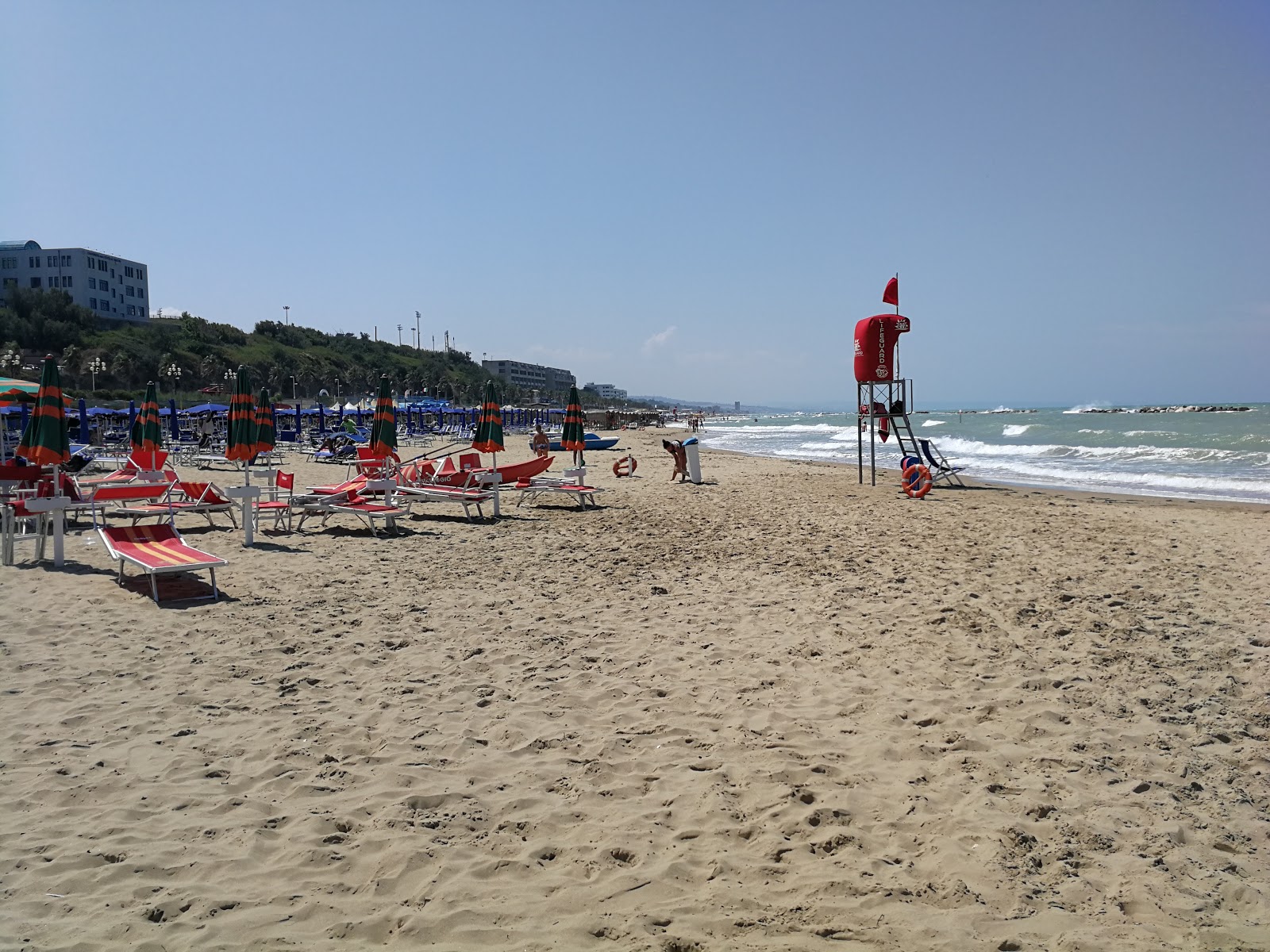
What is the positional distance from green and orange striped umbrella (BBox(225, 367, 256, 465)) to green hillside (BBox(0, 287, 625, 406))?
26528 millimetres

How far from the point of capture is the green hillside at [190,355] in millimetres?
55719

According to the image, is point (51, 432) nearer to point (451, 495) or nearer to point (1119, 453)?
point (451, 495)

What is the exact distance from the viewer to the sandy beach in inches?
103

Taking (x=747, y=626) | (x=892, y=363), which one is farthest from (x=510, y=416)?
(x=747, y=626)

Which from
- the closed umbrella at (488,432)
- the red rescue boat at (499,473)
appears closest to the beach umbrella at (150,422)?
the red rescue boat at (499,473)

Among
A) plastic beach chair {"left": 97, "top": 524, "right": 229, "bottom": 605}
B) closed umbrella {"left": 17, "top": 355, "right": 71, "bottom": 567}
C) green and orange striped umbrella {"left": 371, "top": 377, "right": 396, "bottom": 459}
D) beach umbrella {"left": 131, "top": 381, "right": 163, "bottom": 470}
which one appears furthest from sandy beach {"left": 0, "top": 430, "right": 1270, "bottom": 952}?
beach umbrella {"left": 131, "top": 381, "right": 163, "bottom": 470}

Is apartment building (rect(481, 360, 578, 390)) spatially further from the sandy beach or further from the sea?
the sandy beach

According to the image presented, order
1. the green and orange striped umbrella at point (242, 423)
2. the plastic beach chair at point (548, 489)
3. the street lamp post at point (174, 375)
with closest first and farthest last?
1. the green and orange striped umbrella at point (242, 423)
2. the plastic beach chair at point (548, 489)
3. the street lamp post at point (174, 375)

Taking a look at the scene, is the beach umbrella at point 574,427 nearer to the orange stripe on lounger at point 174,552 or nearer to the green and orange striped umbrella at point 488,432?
the green and orange striped umbrella at point 488,432

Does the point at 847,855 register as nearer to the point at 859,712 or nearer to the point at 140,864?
the point at 859,712

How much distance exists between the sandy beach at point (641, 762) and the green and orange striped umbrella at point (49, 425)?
1409mm

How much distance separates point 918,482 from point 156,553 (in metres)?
12.9

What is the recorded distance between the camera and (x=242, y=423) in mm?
9336

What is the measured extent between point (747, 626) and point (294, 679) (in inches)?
123
